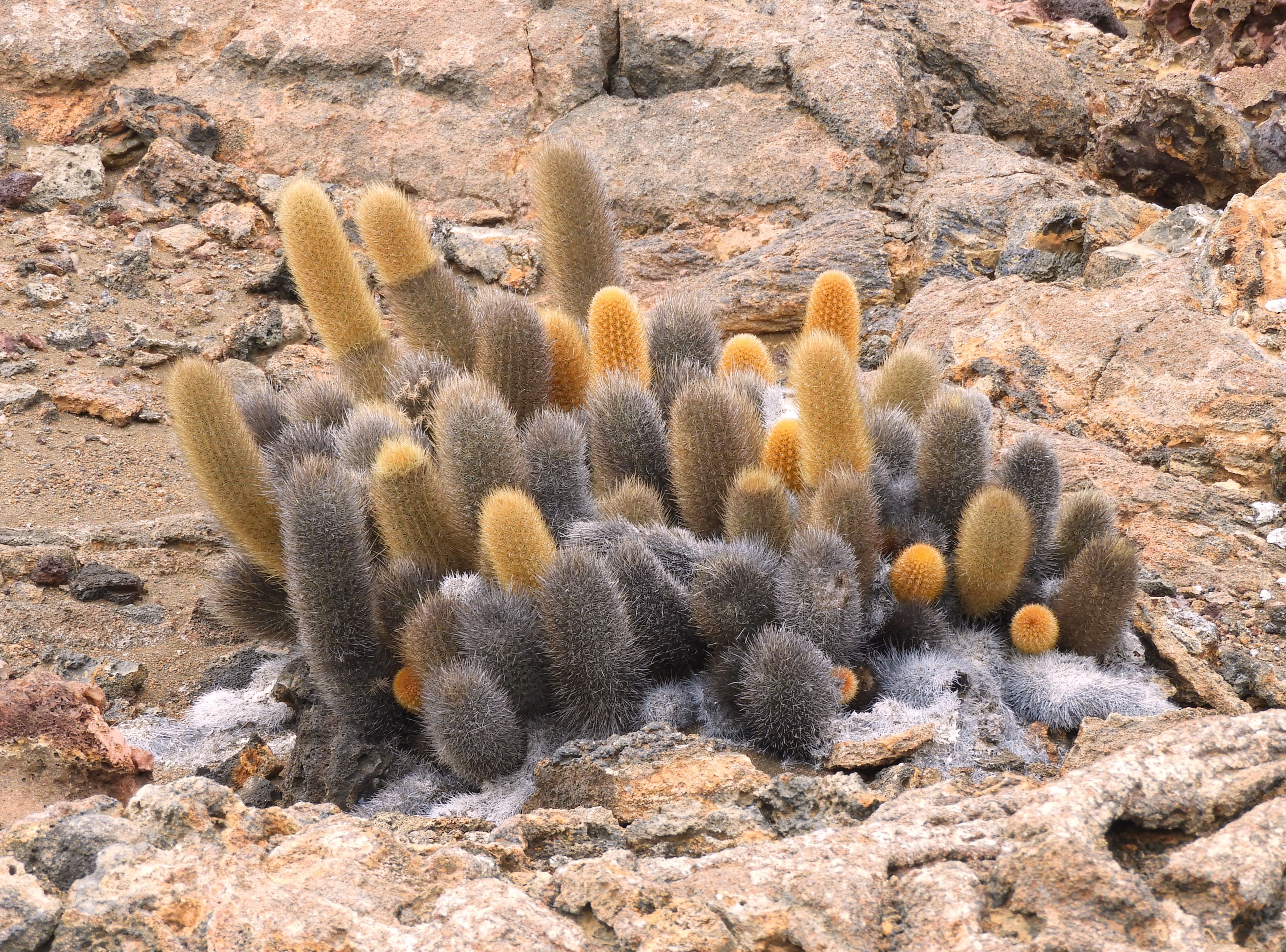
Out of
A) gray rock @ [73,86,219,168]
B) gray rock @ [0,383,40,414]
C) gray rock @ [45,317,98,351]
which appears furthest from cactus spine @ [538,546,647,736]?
gray rock @ [73,86,219,168]

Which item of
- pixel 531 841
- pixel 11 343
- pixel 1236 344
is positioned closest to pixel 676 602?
pixel 531 841

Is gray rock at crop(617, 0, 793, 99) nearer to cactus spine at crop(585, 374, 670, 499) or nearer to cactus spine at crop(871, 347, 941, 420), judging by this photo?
cactus spine at crop(871, 347, 941, 420)

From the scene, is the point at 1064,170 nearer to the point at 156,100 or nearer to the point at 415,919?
the point at 156,100

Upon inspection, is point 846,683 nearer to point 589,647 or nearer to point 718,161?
point 589,647

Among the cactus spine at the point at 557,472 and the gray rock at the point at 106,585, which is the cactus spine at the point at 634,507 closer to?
the cactus spine at the point at 557,472

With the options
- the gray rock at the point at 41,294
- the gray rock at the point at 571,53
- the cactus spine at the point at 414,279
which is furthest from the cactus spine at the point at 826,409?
the gray rock at the point at 41,294
